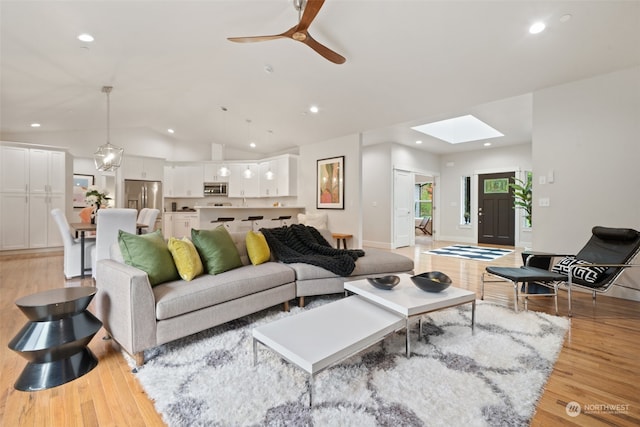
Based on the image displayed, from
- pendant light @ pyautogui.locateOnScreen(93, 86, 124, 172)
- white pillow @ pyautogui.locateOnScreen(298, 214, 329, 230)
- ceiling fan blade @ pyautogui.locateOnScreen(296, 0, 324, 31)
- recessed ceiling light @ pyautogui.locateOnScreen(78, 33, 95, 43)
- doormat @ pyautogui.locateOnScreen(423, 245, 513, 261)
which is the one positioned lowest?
doormat @ pyautogui.locateOnScreen(423, 245, 513, 261)

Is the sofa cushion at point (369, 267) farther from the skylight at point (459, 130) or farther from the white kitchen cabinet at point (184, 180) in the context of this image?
the white kitchen cabinet at point (184, 180)

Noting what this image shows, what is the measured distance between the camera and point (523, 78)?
3729 millimetres

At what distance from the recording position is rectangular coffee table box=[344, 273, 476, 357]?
1.99 meters

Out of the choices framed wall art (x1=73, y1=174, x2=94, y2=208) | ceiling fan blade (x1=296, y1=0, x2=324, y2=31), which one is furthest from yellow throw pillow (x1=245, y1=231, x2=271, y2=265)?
framed wall art (x1=73, y1=174, x2=94, y2=208)

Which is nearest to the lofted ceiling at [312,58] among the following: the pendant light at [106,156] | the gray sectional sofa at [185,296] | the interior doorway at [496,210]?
the pendant light at [106,156]

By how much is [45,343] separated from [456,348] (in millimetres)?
2693

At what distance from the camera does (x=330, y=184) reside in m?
6.71

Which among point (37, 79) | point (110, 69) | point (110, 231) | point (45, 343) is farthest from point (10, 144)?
point (45, 343)

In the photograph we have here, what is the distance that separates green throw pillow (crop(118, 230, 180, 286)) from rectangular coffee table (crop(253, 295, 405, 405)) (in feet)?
3.27

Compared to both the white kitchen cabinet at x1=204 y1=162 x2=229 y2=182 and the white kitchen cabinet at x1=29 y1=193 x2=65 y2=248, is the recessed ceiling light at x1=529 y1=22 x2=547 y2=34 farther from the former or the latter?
the white kitchen cabinet at x1=29 y1=193 x2=65 y2=248

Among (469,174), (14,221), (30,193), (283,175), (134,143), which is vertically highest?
(134,143)

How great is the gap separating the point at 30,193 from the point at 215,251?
5982 mm

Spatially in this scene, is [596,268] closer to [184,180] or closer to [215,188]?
[215,188]

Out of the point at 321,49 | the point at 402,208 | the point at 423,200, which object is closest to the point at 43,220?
the point at 321,49
